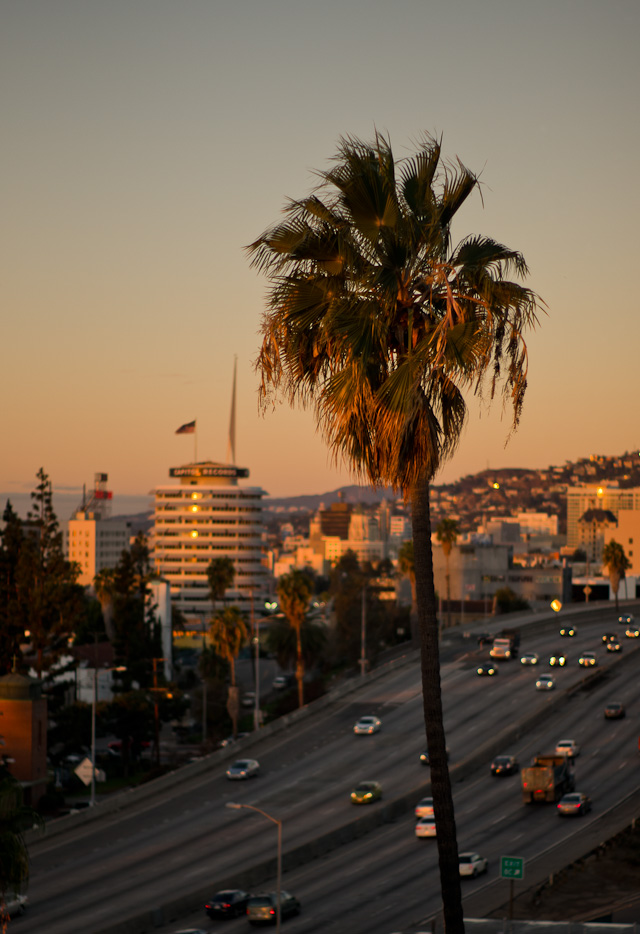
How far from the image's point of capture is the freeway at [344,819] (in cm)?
4869

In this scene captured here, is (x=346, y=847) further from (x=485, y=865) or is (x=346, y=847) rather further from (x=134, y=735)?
(x=134, y=735)

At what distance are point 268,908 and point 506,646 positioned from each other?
2658 inches

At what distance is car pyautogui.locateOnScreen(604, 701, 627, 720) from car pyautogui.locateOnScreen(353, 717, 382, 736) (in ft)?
52.3

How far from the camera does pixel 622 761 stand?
72.9 meters

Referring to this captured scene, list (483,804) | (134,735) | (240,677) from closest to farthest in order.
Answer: (483,804)
(134,735)
(240,677)

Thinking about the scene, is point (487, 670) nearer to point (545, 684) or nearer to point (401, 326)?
point (545, 684)

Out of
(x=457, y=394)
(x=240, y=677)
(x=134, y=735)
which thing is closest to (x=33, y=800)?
(x=134, y=735)

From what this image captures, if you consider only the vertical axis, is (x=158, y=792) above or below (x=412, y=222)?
below

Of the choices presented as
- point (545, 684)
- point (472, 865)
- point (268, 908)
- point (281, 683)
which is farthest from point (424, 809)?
point (281, 683)

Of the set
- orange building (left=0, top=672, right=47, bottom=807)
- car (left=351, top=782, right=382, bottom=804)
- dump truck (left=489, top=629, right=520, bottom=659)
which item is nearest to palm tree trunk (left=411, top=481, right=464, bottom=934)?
car (left=351, top=782, right=382, bottom=804)

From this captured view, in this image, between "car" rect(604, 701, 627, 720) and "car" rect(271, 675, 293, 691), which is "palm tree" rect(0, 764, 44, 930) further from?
"car" rect(271, 675, 293, 691)

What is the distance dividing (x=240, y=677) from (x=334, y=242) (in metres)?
159

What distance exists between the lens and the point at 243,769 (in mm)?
75062

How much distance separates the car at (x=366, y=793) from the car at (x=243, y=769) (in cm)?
978
